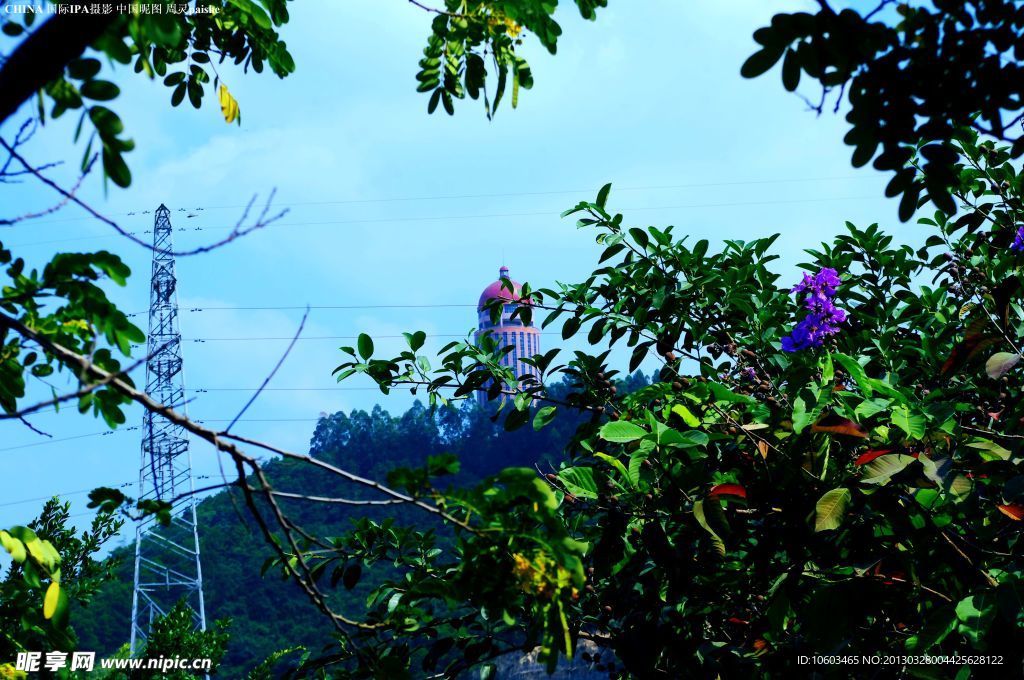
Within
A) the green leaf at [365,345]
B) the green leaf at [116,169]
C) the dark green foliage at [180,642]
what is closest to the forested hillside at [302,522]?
→ the dark green foliage at [180,642]

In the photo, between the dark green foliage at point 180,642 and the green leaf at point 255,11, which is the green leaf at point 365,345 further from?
the dark green foliage at point 180,642

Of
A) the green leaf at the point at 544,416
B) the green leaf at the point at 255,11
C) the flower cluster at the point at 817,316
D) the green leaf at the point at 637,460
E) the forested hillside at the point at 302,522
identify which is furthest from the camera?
the forested hillside at the point at 302,522

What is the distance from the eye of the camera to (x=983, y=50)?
5.71 ft

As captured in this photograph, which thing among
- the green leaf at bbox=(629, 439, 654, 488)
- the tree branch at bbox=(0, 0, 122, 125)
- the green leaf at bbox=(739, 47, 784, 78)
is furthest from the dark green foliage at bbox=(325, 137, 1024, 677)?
the tree branch at bbox=(0, 0, 122, 125)

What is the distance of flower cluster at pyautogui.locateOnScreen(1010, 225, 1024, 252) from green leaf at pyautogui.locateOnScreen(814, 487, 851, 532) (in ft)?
5.66

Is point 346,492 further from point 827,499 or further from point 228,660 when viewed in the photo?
point 827,499

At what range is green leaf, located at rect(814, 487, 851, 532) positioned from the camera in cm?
229

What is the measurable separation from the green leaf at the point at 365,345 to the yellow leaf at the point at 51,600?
1.51 m

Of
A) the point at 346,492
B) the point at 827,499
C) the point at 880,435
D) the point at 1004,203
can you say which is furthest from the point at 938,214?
the point at 346,492

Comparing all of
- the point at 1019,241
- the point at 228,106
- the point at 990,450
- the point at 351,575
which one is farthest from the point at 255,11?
the point at 1019,241

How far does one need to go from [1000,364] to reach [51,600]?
7.83 feet

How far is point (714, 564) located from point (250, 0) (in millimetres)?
2196

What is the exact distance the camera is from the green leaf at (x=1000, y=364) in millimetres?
2414

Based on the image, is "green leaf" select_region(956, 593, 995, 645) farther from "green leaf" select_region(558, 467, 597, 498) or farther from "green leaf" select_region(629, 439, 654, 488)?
"green leaf" select_region(558, 467, 597, 498)
